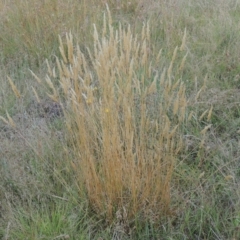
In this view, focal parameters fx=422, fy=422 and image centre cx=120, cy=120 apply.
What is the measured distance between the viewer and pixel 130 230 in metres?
2.11

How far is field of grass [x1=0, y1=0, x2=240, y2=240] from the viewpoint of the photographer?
6.26 feet

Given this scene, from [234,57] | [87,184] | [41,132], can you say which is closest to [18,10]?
[41,132]

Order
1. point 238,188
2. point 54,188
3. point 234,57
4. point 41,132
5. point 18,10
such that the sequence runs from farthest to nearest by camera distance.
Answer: point 18,10, point 234,57, point 41,132, point 54,188, point 238,188

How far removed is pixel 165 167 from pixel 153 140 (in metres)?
0.21

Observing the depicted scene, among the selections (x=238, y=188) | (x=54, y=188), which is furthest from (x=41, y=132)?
(x=238, y=188)

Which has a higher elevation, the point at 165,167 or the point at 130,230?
the point at 165,167

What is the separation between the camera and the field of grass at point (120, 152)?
1909 millimetres

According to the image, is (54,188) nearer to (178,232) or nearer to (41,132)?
(41,132)

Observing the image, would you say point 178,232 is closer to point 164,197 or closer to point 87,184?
point 164,197

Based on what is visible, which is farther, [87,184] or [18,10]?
[18,10]

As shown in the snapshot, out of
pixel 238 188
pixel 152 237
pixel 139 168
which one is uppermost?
pixel 139 168

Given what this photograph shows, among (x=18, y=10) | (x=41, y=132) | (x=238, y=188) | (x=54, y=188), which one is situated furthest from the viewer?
(x=18, y=10)

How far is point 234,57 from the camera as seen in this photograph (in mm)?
3336

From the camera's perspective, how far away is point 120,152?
1.99 m
